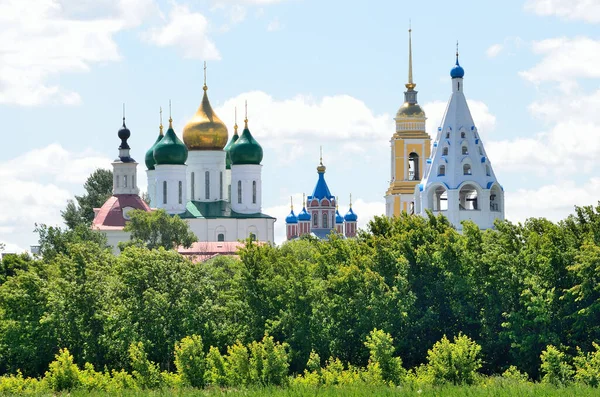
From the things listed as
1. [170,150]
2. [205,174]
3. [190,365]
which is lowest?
[190,365]

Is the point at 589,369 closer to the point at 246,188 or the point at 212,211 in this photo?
the point at 246,188

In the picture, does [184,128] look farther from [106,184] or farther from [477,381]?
[477,381]

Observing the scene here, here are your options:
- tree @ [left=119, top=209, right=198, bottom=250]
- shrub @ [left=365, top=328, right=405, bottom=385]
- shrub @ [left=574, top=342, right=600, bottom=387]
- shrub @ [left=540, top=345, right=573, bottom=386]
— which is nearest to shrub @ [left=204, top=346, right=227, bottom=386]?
shrub @ [left=365, top=328, right=405, bottom=385]

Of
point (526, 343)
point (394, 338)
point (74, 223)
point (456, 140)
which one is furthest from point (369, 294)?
point (74, 223)

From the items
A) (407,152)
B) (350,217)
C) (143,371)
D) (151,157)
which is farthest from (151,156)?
(143,371)

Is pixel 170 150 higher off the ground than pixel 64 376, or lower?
higher

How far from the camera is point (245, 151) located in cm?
10881

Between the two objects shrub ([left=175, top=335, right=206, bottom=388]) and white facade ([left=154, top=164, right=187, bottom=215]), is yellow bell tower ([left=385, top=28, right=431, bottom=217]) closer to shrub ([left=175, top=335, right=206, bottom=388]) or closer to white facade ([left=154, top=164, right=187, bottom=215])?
white facade ([left=154, top=164, right=187, bottom=215])

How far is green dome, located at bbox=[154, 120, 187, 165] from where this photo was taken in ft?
352

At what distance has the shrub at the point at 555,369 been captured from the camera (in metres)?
42.7

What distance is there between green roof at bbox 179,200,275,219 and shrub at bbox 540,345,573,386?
6626cm

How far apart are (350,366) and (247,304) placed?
5.07m

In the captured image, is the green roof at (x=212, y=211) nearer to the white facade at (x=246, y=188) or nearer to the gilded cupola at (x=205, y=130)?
the white facade at (x=246, y=188)

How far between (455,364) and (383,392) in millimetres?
2797
